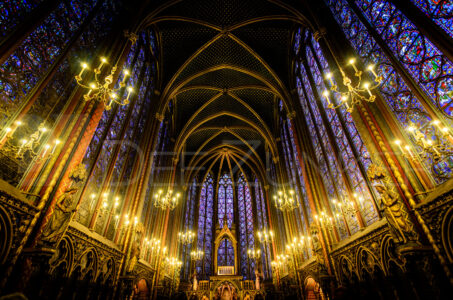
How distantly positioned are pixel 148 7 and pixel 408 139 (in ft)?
43.7

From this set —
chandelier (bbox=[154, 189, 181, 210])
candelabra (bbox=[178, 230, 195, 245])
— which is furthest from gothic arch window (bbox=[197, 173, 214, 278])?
chandelier (bbox=[154, 189, 181, 210])

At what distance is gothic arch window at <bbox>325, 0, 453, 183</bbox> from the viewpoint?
513 cm

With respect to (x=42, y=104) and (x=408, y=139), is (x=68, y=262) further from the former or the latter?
(x=408, y=139)

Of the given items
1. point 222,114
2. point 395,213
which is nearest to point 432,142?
point 395,213

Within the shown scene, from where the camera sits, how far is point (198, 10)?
1386 centimetres

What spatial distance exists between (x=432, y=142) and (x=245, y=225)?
22.4 meters

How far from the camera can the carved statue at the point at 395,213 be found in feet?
16.8

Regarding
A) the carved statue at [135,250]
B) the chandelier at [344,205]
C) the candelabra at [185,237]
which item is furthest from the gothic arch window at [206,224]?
the chandelier at [344,205]

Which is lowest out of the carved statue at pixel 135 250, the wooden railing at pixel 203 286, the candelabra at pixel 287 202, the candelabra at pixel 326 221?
the wooden railing at pixel 203 286

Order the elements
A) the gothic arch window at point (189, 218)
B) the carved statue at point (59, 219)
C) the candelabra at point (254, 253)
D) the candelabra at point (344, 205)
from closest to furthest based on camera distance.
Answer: the carved statue at point (59, 219), the candelabra at point (344, 205), the gothic arch window at point (189, 218), the candelabra at point (254, 253)

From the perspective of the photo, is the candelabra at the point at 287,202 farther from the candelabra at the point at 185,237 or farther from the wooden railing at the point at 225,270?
the wooden railing at the point at 225,270

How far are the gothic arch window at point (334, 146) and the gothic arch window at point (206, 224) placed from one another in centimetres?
1688

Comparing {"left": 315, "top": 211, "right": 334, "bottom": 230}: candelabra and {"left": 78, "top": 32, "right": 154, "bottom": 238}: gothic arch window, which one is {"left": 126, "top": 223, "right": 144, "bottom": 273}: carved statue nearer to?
{"left": 78, "top": 32, "right": 154, "bottom": 238}: gothic arch window

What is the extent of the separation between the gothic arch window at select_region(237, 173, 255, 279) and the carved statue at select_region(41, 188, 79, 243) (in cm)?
2042
